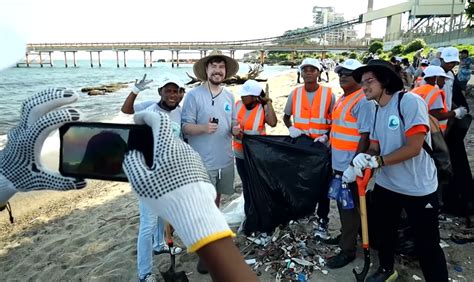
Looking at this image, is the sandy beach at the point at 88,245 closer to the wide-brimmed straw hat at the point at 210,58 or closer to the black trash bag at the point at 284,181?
the black trash bag at the point at 284,181

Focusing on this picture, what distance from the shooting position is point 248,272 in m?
0.72

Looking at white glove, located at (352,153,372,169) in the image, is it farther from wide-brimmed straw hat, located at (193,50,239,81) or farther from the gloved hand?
the gloved hand

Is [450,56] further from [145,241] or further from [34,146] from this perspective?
[34,146]

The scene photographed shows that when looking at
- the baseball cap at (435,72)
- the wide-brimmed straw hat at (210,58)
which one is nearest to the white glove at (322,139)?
the wide-brimmed straw hat at (210,58)

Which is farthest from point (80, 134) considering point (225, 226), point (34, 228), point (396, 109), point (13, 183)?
point (34, 228)

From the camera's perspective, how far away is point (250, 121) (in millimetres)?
3744

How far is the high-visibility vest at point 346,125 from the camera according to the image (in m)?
3.12

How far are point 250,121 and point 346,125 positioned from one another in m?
1.08

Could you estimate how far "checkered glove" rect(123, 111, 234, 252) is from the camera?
2.31 feet

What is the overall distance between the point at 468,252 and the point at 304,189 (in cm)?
170

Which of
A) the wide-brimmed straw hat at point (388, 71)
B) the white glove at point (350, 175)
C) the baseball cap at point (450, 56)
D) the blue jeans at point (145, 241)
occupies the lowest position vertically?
the blue jeans at point (145, 241)

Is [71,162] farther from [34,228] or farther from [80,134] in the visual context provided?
[34,228]

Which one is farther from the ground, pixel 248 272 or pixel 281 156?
pixel 248 272

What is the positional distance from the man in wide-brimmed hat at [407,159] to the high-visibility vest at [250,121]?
133 centimetres
